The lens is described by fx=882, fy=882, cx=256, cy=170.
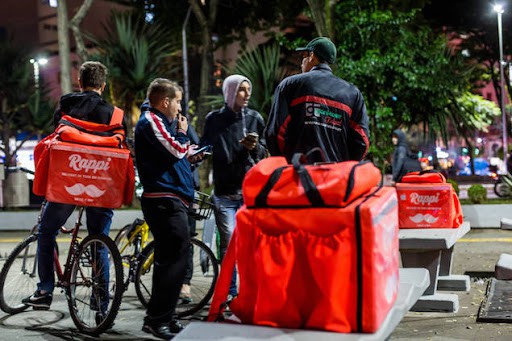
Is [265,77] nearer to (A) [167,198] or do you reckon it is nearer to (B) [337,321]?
(A) [167,198]

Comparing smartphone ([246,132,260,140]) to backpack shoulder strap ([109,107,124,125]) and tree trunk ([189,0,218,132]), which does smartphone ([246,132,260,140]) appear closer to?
backpack shoulder strap ([109,107,124,125])

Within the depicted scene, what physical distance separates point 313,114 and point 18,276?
3.40 m

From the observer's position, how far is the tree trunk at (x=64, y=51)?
68.1 feet

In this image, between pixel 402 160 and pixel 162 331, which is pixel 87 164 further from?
pixel 402 160

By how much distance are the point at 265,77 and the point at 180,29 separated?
10.9m

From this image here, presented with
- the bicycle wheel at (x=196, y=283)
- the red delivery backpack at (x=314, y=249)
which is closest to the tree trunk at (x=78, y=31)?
the bicycle wheel at (x=196, y=283)

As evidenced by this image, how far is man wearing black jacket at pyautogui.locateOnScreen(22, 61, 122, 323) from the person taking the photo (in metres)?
6.62

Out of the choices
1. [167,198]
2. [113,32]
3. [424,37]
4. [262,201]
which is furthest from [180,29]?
[262,201]

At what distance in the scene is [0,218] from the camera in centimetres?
1812

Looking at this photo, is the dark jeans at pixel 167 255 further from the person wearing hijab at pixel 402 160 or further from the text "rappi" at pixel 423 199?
the person wearing hijab at pixel 402 160

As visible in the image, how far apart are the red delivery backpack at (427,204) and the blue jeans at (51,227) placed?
2.66m

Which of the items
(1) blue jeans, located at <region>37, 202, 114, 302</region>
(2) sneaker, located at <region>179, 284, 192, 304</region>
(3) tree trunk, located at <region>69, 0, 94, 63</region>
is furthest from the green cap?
(3) tree trunk, located at <region>69, 0, 94, 63</region>

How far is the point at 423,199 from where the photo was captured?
7836 millimetres

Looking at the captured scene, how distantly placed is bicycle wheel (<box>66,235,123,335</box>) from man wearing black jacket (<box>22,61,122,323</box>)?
0.75 ft
